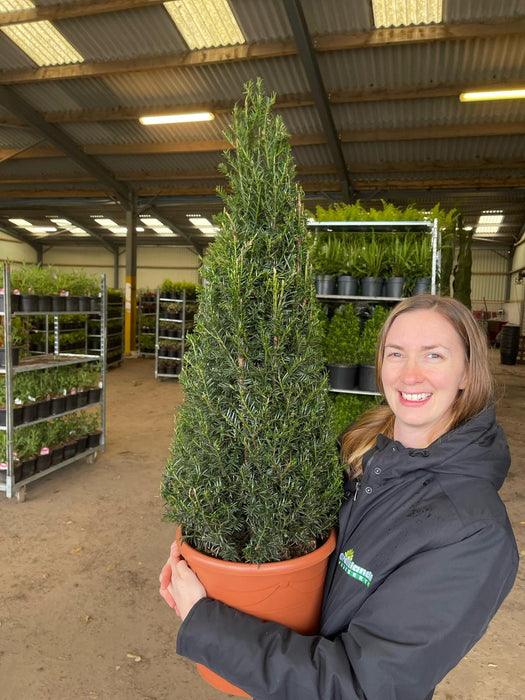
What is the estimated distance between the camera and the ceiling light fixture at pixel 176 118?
8132 mm

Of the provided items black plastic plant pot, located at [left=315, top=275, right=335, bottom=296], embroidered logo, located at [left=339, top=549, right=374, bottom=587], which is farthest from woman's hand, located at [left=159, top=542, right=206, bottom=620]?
black plastic plant pot, located at [left=315, top=275, right=335, bottom=296]

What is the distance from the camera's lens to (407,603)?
77 cm

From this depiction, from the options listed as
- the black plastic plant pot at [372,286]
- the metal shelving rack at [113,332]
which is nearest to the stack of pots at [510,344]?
the metal shelving rack at [113,332]

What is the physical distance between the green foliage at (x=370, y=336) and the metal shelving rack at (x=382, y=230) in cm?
12

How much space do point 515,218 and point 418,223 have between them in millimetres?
14691

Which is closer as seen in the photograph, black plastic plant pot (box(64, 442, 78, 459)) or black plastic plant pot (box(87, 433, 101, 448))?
black plastic plant pot (box(64, 442, 78, 459))

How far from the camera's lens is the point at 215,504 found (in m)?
0.97

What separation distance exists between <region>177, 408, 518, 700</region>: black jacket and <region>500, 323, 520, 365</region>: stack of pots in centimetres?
1397

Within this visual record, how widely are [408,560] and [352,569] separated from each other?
16cm

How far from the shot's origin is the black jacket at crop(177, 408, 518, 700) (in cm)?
75

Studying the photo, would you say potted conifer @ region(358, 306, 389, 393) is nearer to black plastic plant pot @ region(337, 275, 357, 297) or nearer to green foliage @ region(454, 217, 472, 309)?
black plastic plant pot @ region(337, 275, 357, 297)

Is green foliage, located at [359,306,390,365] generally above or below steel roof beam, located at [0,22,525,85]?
below

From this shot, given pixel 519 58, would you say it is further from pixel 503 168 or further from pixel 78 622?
pixel 78 622

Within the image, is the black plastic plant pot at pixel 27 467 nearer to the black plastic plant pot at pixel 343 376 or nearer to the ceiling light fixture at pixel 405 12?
the black plastic plant pot at pixel 343 376
